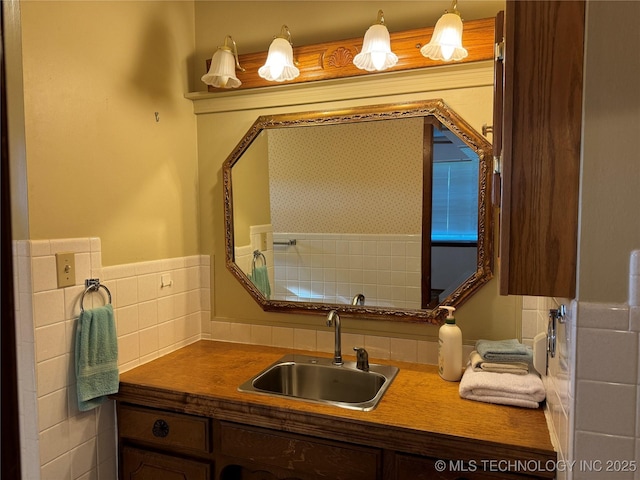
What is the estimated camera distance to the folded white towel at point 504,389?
133 centimetres

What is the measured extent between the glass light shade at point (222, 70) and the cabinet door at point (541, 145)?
119cm

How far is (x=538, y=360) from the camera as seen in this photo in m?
1.32

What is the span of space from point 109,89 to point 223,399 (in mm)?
1220

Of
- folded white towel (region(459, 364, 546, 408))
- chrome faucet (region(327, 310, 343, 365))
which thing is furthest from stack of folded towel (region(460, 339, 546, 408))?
chrome faucet (region(327, 310, 343, 365))

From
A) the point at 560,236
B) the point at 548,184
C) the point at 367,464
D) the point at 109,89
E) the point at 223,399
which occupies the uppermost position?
the point at 109,89

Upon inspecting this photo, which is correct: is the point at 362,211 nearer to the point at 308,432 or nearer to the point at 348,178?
the point at 348,178

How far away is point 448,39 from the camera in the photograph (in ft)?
5.02

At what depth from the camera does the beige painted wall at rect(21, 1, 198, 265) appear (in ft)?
4.52

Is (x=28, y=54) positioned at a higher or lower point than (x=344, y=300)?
higher

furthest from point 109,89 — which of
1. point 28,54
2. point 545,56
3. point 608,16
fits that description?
point 608,16

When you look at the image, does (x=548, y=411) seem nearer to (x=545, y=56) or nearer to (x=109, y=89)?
(x=545, y=56)

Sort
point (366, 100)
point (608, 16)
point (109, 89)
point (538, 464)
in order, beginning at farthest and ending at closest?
1. point (366, 100)
2. point (109, 89)
3. point (538, 464)
4. point (608, 16)

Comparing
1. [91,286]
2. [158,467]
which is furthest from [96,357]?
[158,467]

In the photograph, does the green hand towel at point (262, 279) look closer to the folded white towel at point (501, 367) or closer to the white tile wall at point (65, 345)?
the white tile wall at point (65, 345)
